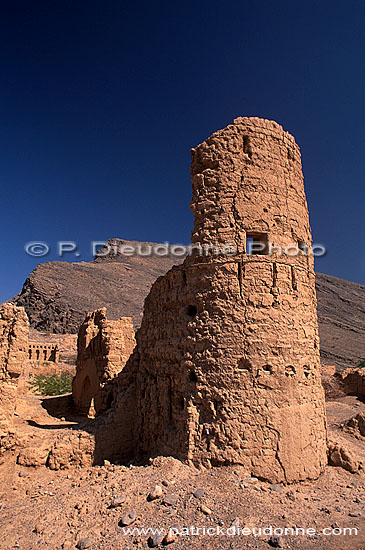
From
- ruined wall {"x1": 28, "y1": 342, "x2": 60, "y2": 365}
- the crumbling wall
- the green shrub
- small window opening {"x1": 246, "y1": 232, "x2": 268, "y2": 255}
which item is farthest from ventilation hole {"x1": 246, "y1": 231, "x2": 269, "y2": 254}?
ruined wall {"x1": 28, "y1": 342, "x2": 60, "y2": 365}

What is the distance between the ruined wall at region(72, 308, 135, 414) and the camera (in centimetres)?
992

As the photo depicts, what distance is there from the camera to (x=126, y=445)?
7277 mm

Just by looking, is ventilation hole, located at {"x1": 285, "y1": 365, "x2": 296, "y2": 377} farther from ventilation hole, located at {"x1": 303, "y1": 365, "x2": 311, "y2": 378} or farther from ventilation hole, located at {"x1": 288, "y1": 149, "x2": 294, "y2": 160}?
ventilation hole, located at {"x1": 288, "y1": 149, "x2": 294, "y2": 160}

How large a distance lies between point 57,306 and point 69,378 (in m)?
29.3

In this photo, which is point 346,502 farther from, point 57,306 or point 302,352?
point 57,306

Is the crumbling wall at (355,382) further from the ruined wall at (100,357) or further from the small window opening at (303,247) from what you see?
the small window opening at (303,247)

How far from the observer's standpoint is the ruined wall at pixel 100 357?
32.6 feet

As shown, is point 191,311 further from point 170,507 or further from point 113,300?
point 113,300

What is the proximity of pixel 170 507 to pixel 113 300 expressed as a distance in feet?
176

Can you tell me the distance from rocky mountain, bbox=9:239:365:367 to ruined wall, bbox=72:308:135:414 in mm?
26218

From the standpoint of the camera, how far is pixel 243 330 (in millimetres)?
5754

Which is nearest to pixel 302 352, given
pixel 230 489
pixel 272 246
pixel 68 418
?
pixel 272 246

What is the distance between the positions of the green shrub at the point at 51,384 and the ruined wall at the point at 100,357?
4.64 meters

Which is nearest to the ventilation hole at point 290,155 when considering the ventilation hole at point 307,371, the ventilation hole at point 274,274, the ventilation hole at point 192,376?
the ventilation hole at point 274,274
